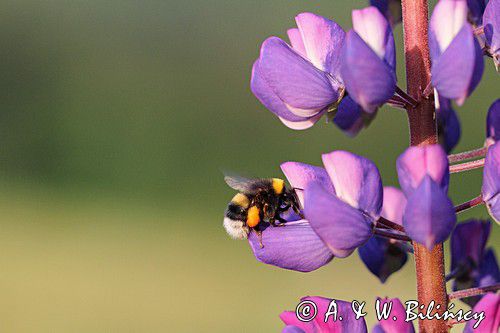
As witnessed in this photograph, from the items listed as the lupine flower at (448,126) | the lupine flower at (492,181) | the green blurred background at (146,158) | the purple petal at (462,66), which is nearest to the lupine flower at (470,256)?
the lupine flower at (448,126)

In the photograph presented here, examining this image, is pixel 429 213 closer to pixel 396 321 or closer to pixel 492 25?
pixel 396 321

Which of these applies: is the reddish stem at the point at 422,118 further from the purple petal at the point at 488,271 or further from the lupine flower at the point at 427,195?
the purple petal at the point at 488,271

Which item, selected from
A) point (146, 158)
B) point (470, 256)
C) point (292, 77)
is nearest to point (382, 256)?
point (470, 256)

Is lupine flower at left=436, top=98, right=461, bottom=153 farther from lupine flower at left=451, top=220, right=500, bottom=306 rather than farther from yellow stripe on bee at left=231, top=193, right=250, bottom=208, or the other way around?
yellow stripe on bee at left=231, top=193, right=250, bottom=208

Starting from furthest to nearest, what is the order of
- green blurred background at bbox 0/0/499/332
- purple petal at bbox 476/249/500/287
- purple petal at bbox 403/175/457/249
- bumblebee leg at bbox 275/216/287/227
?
green blurred background at bbox 0/0/499/332 < purple petal at bbox 476/249/500/287 < bumblebee leg at bbox 275/216/287/227 < purple petal at bbox 403/175/457/249

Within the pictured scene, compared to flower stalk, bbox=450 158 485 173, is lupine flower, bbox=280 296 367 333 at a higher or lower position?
lower

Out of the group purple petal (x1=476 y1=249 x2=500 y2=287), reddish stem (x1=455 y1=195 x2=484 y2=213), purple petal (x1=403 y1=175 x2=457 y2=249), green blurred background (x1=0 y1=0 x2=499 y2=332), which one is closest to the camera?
purple petal (x1=403 y1=175 x2=457 y2=249)

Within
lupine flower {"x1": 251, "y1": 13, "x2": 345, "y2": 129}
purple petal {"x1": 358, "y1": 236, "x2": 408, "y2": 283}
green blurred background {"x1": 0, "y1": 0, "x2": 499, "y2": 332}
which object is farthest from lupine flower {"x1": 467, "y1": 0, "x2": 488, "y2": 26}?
green blurred background {"x1": 0, "y1": 0, "x2": 499, "y2": 332}
